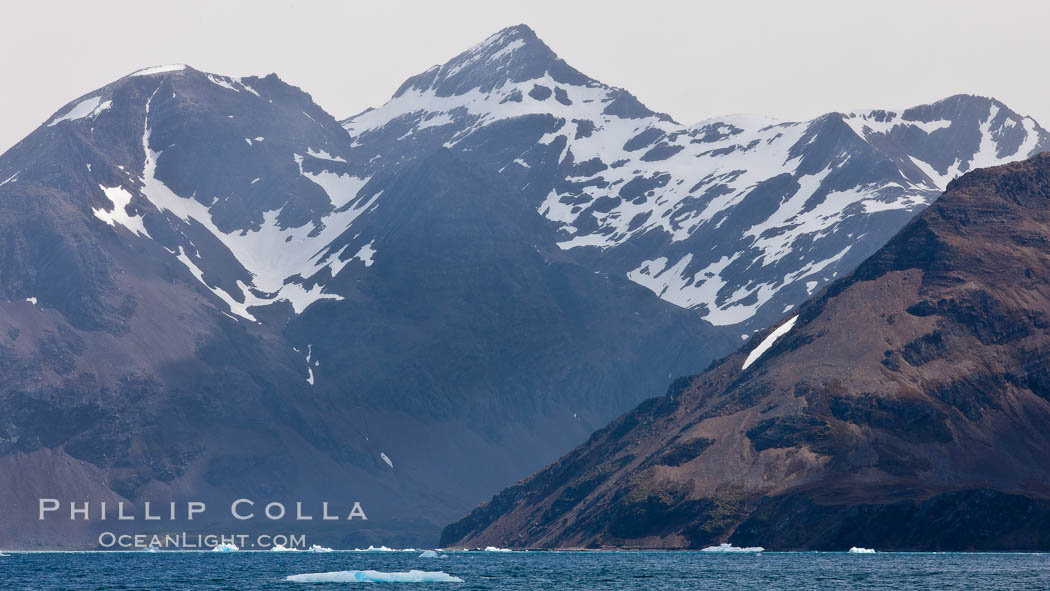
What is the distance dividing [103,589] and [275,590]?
70.8 feet

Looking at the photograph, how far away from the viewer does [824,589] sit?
627 feet

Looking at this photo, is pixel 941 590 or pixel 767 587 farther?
pixel 767 587

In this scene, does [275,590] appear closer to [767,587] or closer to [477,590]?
[477,590]

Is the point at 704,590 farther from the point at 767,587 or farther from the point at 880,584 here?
the point at 880,584

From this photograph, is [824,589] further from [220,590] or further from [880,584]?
[220,590]

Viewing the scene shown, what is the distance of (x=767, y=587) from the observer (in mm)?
198625

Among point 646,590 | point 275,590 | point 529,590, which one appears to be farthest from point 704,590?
point 275,590

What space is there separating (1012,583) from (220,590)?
326 ft

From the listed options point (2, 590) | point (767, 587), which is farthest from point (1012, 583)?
point (2, 590)

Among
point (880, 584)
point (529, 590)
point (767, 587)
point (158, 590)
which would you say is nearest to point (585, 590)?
point (529, 590)

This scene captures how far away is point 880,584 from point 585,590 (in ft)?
124

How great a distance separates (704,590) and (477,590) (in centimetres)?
2893

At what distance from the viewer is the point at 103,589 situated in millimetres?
195375

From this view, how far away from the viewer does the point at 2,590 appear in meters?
196
